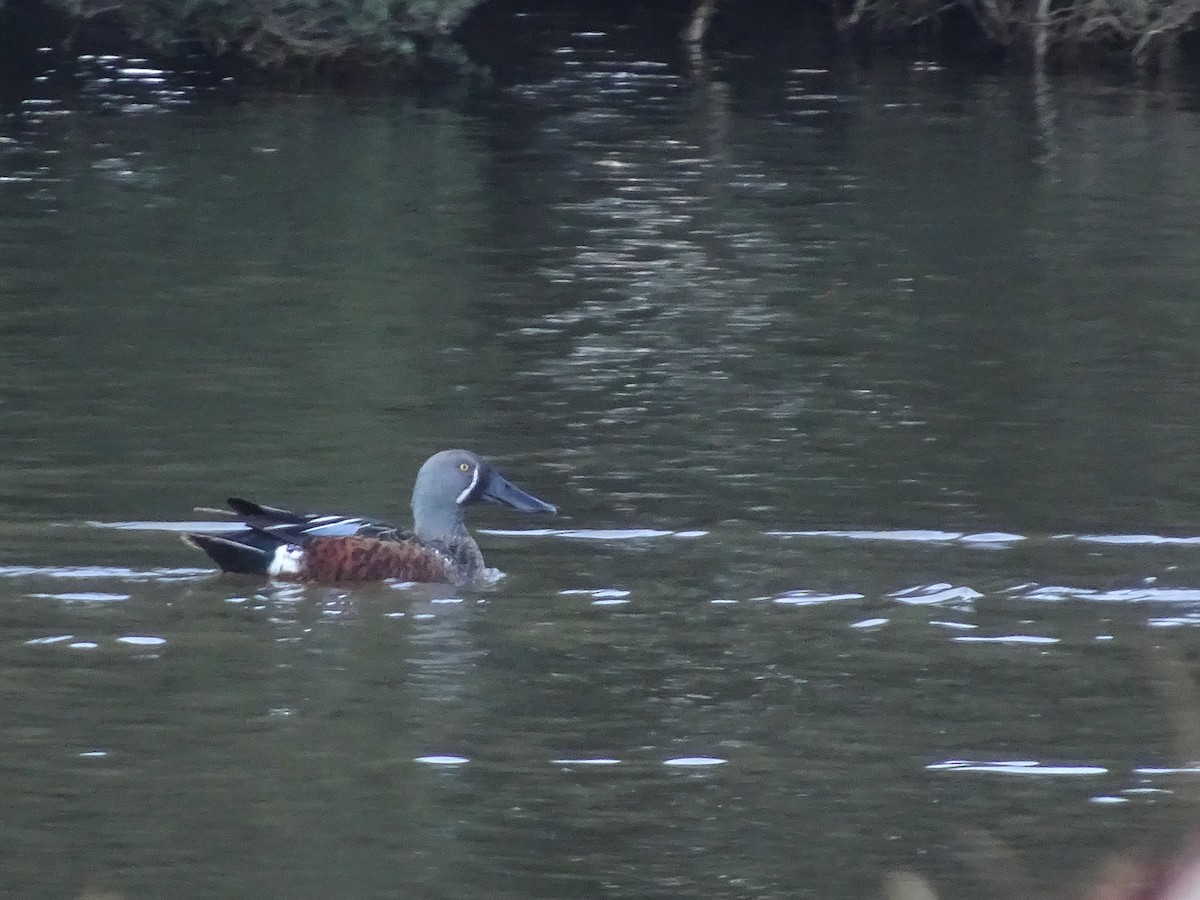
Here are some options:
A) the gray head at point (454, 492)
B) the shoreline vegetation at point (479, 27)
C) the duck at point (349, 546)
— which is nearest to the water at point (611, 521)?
the duck at point (349, 546)

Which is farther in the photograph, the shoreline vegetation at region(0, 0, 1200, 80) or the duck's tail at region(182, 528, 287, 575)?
the shoreline vegetation at region(0, 0, 1200, 80)

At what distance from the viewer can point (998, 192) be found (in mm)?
21594

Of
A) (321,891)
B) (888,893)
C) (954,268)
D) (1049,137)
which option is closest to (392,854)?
(321,891)

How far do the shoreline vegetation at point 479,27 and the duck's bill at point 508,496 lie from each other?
54.9 feet

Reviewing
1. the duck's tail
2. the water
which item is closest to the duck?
the duck's tail

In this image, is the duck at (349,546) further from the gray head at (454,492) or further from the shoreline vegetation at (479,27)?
the shoreline vegetation at (479,27)

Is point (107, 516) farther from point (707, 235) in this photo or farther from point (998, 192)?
point (998, 192)

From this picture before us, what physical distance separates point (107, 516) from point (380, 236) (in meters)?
8.71

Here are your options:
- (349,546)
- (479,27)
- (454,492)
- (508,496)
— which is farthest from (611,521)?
(479,27)

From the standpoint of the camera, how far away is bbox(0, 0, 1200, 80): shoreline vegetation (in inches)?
1078

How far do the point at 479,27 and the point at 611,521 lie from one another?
82.4ft

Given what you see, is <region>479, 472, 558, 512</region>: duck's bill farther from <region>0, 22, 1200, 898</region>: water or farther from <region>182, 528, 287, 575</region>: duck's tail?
<region>182, 528, 287, 575</region>: duck's tail

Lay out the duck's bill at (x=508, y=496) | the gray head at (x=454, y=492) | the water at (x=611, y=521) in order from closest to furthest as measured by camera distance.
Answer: the water at (x=611, y=521) → the gray head at (x=454, y=492) → the duck's bill at (x=508, y=496)

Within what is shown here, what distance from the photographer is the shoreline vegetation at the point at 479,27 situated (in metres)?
27.4
